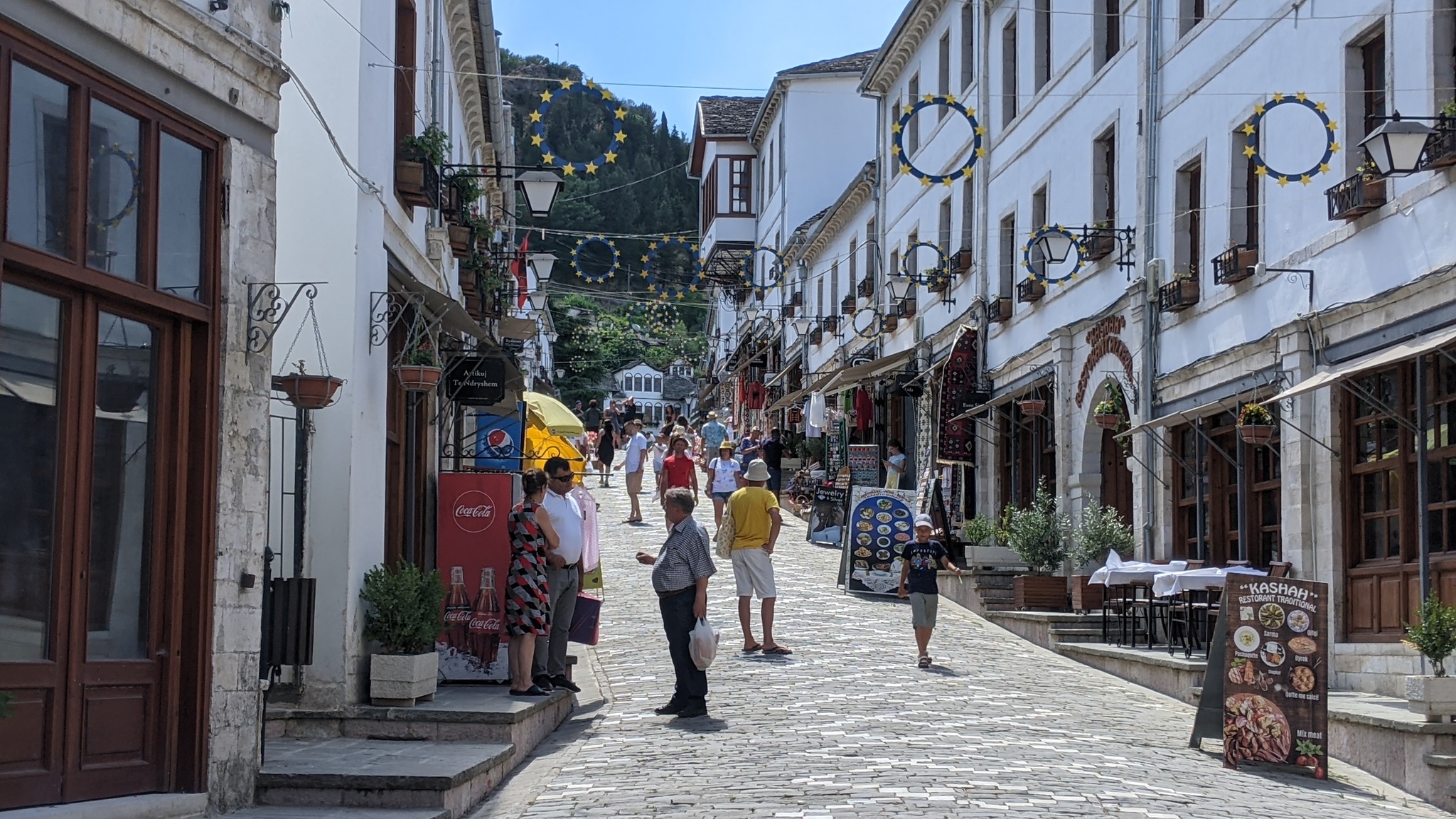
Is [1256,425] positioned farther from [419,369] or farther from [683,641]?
[419,369]

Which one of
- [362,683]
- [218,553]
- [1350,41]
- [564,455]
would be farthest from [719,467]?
[218,553]

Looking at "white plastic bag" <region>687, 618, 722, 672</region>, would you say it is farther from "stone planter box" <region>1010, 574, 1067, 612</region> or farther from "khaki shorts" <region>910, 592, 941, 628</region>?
"stone planter box" <region>1010, 574, 1067, 612</region>

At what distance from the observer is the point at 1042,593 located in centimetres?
2023

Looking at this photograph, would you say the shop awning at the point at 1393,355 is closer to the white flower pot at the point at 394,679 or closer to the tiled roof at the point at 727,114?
the white flower pot at the point at 394,679

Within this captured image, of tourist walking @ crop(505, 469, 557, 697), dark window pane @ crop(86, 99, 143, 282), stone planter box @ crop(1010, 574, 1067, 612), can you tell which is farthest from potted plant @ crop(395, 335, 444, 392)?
stone planter box @ crop(1010, 574, 1067, 612)

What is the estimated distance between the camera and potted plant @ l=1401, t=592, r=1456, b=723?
435 inches

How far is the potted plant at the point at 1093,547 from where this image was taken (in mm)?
19531

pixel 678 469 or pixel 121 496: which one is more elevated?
pixel 678 469

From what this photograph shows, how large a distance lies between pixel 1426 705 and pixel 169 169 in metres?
8.19

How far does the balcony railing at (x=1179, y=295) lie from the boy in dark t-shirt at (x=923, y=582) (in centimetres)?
419

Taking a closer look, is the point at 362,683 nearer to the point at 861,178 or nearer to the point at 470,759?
the point at 470,759

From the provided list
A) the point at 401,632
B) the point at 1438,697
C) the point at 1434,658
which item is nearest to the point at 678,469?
the point at 401,632

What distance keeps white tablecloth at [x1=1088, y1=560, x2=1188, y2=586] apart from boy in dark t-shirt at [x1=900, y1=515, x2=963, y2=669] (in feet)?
5.18

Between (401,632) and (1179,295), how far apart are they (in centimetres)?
1012
